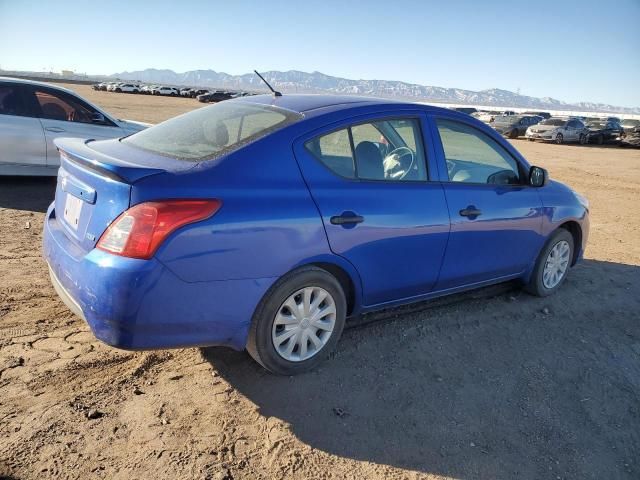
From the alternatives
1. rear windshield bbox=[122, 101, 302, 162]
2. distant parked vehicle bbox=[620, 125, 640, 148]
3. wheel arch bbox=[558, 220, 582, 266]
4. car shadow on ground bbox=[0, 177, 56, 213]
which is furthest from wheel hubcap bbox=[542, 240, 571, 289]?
distant parked vehicle bbox=[620, 125, 640, 148]

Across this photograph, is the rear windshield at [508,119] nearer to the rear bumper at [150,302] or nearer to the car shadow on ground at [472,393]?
the car shadow on ground at [472,393]

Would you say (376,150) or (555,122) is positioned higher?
(376,150)

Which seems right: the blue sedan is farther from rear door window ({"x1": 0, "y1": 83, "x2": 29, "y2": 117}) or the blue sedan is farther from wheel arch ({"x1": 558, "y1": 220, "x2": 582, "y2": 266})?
rear door window ({"x1": 0, "y1": 83, "x2": 29, "y2": 117})

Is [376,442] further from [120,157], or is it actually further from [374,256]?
[120,157]

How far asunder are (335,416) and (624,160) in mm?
22204

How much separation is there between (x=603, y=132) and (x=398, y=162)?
102 feet

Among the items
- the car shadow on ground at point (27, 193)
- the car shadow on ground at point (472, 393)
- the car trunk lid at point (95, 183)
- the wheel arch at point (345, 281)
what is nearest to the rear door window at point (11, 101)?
the car shadow on ground at point (27, 193)

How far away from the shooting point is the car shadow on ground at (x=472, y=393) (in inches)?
105

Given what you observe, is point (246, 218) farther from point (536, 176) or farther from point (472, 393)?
point (536, 176)

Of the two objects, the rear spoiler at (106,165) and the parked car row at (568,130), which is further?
the parked car row at (568,130)

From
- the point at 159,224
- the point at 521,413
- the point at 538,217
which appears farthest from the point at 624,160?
the point at 159,224

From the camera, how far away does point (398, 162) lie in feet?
11.9

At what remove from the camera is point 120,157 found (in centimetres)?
283

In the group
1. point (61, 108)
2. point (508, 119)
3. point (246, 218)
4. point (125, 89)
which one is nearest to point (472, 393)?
point (246, 218)
